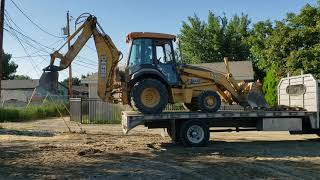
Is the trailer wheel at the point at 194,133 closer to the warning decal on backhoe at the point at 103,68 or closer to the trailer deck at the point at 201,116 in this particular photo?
the trailer deck at the point at 201,116

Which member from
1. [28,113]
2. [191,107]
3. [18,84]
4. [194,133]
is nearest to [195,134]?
[194,133]

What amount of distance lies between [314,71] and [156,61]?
19413 millimetres

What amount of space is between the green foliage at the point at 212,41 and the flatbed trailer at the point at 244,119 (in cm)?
4194

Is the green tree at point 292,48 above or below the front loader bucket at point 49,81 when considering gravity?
above

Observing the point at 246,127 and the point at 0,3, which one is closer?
the point at 246,127

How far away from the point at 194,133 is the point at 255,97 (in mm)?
3498

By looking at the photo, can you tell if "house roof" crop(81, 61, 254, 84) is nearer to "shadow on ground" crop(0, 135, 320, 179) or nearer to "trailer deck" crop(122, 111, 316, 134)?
"trailer deck" crop(122, 111, 316, 134)

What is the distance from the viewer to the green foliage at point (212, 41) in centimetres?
6238

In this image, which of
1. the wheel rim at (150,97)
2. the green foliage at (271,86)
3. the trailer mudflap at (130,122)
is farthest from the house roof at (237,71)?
the trailer mudflap at (130,122)

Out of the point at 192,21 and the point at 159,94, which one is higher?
the point at 192,21

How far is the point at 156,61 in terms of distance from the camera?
17.4 meters

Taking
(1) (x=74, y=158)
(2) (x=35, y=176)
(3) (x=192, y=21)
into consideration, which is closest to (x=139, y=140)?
(1) (x=74, y=158)

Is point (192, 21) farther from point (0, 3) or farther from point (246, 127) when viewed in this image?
point (246, 127)

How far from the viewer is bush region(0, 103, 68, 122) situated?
122 ft
